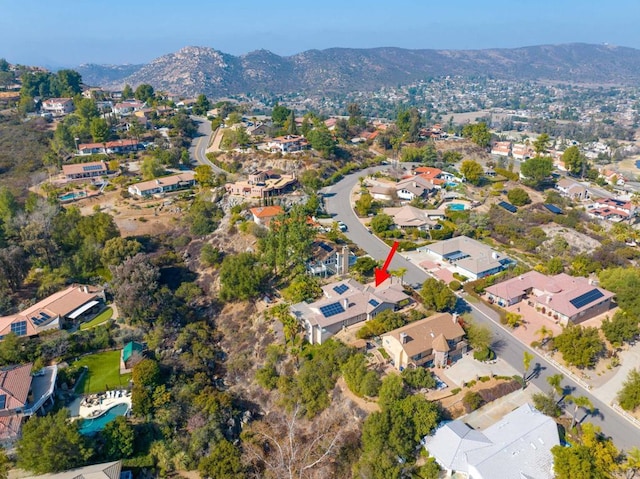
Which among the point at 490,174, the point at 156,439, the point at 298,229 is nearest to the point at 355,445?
the point at 156,439

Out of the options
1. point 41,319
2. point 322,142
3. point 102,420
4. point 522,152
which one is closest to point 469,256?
point 102,420

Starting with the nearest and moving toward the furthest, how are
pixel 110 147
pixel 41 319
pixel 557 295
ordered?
pixel 557 295
pixel 41 319
pixel 110 147

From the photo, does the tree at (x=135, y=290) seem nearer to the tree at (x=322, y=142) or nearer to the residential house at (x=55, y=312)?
the residential house at (x=55, y=312)

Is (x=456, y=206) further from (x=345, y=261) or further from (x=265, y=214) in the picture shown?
(x=265, y=214)

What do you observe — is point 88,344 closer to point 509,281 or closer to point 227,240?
point 227,240

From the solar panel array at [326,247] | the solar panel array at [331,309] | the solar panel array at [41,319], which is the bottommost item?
the solar panel array at [41,319]

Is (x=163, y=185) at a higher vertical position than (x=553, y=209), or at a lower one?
higher

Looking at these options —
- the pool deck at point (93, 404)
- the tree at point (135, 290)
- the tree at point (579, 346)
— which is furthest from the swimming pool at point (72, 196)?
the tree at point (579, 346)
